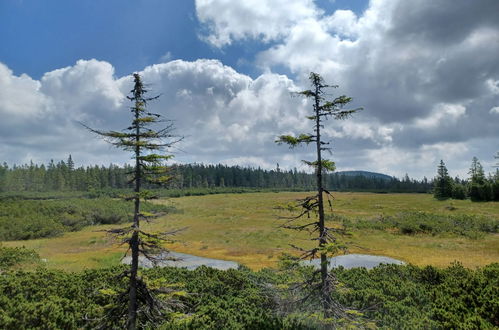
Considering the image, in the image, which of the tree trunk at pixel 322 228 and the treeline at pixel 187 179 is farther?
the treeline at pixel 187 179

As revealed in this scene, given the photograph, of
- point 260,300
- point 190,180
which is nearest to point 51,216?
point 260,300

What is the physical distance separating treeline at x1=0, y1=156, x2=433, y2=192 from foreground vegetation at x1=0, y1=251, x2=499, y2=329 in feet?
184

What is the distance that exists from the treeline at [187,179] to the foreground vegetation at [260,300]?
184 feet

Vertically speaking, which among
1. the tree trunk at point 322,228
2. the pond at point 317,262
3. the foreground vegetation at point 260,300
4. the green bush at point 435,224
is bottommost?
the pond at point 317,262

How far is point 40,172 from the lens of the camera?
12788 centimetres

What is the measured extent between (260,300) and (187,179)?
466 feet

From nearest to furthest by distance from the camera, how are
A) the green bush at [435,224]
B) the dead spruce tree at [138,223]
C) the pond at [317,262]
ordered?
1. the dead spruce tree at [138,223]
2. the pond at [317,262]
3. the green bush at [435,224]

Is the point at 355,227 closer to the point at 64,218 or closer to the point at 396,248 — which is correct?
the point at 396,248

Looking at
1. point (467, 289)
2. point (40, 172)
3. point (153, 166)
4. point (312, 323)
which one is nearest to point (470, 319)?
point (467, 289)

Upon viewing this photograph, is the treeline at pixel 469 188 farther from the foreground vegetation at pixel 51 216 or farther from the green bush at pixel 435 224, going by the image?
the foreground vegetation at pixel 51 216

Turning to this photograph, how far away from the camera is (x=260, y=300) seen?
1515 cm

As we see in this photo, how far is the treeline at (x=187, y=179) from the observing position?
118m

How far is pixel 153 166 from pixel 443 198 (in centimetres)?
8789

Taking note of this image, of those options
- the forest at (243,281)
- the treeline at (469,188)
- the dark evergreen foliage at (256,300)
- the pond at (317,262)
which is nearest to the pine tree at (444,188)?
the treeline at (469,188)
